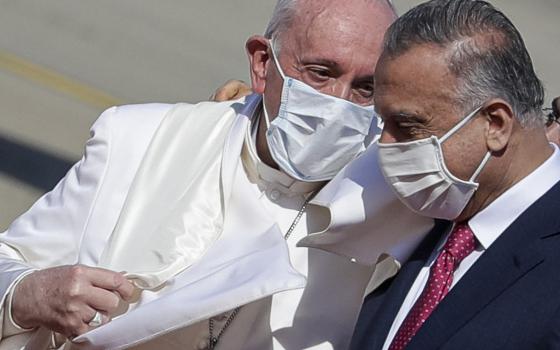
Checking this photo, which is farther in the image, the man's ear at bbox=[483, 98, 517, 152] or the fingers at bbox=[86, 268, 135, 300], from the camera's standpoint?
the fingers at bbox=[86, 268, 135, 300]

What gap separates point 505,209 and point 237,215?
87cm

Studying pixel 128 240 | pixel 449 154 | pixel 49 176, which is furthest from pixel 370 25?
pixel 49 176

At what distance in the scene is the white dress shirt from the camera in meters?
2.97

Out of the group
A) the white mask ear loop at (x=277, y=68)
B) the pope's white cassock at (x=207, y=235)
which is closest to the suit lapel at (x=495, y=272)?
the pope's white cassock at (x=207, y=235)

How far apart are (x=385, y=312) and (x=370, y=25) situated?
2.90 ft

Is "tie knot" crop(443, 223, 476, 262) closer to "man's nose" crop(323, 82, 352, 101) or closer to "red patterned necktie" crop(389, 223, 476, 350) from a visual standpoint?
"red patterned necktie" crop(389, 223, 476, 350)

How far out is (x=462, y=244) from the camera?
10.0ft

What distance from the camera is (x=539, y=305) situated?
2.79 meters

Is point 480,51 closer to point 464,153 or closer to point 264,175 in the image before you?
point 464,153

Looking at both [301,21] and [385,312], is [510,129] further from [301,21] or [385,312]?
[301,21]

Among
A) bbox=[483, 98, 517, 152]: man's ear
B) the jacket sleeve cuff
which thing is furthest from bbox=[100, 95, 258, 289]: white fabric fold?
bbox=[483, 98, 517, 152]: man's ear

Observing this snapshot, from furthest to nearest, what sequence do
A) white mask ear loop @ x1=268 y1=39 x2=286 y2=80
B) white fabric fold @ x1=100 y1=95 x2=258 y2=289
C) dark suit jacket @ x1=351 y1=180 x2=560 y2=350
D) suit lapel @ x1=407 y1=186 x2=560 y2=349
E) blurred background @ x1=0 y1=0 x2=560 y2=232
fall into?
blurred background @ x1=0 y1=0 x2=560 y2=232 → white mask ear loop @ x1=268 y1=39 x2=286 y2=80 → white fabric fold @ x1=100 y1=95 x2=258 y2=289 → suit lapel @ x1=407 y1=186 x2=560 y2=349 → dark suit jacket @ x1=351 y1=180 x2=560 y2=350

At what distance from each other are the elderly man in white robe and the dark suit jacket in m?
0.34

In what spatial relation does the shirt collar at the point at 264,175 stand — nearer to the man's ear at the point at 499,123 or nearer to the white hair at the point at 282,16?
the white hair at the point at 282,16
